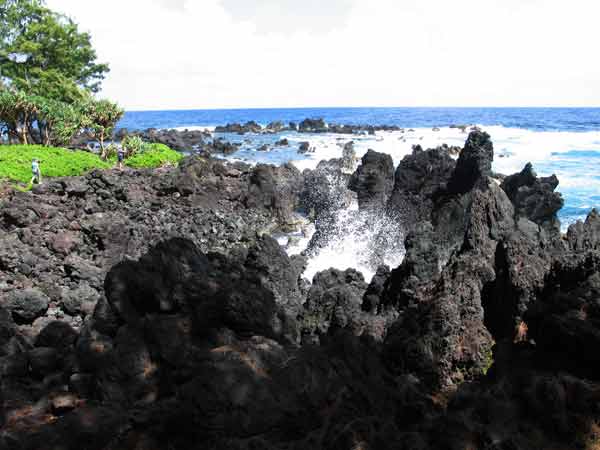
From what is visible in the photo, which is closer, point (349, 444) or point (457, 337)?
point (349, 444)

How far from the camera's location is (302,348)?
398 cm

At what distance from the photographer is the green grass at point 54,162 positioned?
76.3ft

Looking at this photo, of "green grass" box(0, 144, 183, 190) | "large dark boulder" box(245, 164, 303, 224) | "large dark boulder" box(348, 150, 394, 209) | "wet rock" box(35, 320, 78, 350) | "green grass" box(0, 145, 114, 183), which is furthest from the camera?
"large dark boulder" box(245, 164, 303, 224)

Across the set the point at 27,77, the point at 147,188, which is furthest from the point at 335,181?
the point at 27,77

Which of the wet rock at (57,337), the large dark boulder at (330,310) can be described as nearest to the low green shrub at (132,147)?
the large dark boulder at (330,310)

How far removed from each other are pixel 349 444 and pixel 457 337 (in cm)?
372

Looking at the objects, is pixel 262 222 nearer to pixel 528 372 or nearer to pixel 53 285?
pixel 53 285

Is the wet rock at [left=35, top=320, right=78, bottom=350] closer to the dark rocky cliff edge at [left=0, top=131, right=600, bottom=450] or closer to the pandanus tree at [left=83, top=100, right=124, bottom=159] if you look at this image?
the dark rocky cliff edge at [left=0, top=131, right=600, bottom=450]

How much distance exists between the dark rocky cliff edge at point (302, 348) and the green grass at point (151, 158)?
17018 mm

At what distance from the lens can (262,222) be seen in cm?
2325

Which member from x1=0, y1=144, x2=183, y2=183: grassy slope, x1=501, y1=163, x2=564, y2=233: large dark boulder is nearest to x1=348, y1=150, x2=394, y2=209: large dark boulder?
x1=501, y1=163, x2=564, y2=233: large dark boulder

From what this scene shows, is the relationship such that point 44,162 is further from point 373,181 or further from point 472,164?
point 472,164

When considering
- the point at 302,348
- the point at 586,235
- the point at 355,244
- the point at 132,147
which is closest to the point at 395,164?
the point at 132,147

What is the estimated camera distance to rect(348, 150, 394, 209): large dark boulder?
77.7 feet
